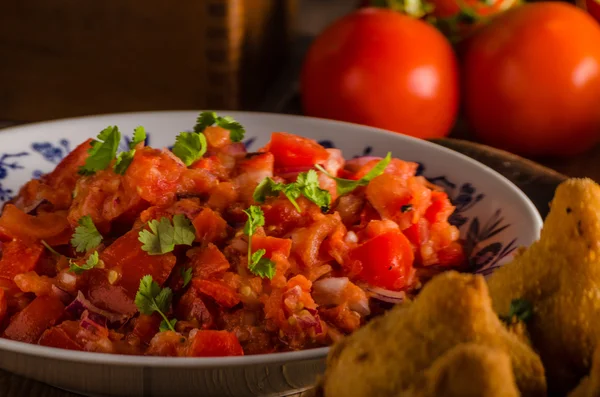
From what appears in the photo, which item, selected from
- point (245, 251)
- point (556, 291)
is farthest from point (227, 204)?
point (556, 291)

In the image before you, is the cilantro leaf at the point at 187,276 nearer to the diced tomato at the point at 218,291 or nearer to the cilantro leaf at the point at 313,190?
the diced tomato at the point at 218,291

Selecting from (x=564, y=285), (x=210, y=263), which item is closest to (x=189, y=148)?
(x=210, y=263)

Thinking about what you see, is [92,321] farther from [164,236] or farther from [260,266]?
[260,266]

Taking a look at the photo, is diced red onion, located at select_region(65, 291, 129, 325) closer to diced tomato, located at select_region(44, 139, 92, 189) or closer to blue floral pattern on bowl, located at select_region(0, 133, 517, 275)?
diced tomato, located at select_region(44, 139, 92, 189)

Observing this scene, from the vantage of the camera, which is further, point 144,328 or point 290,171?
point 290,171

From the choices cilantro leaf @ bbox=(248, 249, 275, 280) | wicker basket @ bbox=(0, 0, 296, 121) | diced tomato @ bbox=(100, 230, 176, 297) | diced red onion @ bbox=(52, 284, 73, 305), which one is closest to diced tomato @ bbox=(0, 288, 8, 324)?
diced red onion @ bbox=(52, 284, 73, 305)

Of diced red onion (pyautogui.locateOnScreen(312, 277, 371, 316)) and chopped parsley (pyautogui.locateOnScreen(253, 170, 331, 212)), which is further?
chopped parsley (pyautogui.locateOnScreen(253, 170, 331, 212))

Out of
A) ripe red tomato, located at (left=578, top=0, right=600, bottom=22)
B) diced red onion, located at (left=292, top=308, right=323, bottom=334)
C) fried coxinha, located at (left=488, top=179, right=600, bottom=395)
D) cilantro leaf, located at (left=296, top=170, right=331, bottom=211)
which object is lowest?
ripe red tomato, located at (left=578, top=0, right=600, bottom=22)
